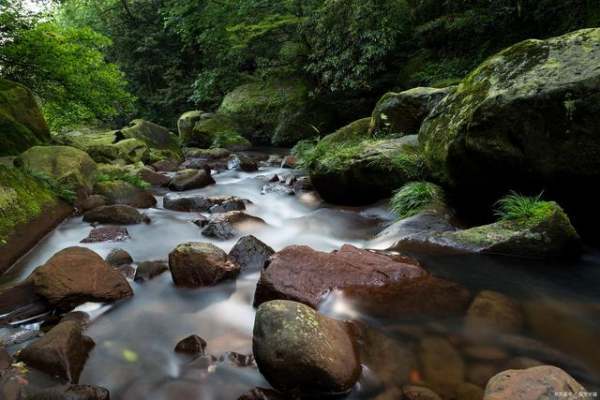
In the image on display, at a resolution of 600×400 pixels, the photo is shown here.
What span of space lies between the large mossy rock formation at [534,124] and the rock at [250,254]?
2.89 m

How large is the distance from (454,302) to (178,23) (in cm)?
1996

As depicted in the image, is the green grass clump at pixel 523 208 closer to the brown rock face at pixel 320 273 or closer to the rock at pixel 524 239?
the rock at pixel 524 239

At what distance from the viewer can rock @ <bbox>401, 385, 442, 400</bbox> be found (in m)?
2.53

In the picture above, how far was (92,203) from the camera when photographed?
6.94m

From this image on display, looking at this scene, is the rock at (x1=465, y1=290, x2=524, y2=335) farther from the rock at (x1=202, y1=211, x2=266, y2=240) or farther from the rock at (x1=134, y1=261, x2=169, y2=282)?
the rock at (x1=202, y1=211, x2=266, y2=240)

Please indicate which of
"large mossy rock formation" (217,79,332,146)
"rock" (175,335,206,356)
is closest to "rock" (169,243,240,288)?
"rock" (175,335,206,356)

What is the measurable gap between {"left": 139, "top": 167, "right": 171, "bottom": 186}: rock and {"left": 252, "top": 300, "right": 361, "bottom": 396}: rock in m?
7.85

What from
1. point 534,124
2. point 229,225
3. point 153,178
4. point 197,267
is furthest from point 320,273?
point 153,178

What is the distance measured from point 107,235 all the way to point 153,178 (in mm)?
4696

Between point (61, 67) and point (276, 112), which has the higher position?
point (61, 67)

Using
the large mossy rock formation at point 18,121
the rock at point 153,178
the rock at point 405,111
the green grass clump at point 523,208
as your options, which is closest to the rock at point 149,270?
the green grass clump at point 523,208

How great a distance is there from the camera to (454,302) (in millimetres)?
3703

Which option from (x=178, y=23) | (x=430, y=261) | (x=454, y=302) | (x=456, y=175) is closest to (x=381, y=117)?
(x=456, y=175)

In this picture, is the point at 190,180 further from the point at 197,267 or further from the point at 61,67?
the point at 197,267
